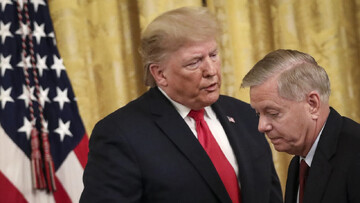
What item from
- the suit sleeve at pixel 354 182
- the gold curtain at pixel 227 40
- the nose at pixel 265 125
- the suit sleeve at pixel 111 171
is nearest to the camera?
the suit sleeve at pixel 354 182

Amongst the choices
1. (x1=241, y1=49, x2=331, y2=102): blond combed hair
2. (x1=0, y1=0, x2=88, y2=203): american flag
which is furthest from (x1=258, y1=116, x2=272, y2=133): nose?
(x1=0, y1=0, x2=88, y2=203): american flag

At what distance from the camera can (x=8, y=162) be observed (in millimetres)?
2986

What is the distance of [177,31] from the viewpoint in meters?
2.15

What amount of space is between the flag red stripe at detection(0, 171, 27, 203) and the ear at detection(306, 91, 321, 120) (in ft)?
6.19

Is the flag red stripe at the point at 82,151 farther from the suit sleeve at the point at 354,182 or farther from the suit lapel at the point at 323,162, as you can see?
the suit sleeve at the point at 354,182

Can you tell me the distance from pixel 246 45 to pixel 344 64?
0.69 meters

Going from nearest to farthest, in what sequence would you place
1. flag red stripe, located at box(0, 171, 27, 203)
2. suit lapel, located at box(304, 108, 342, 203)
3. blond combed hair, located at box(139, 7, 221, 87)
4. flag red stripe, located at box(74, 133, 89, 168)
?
suit lapel, located at box(304, 108, 342, 203), blond combed hair, located at box(139, 7, 221, 87), flag red stripe, located at box(0, 171, 27, 203), flag red stripe, located at box(74, 133, 89, 168)

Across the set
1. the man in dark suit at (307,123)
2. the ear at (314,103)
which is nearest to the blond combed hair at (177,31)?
the man in dark suit at (307,123)

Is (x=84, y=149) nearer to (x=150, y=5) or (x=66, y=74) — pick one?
(x=66, y=74)

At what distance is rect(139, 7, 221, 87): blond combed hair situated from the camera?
2.15 metres

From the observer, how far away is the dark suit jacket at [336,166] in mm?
1522

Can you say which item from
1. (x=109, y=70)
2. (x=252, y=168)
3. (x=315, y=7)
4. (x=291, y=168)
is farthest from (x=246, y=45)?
(x=291, y=168)

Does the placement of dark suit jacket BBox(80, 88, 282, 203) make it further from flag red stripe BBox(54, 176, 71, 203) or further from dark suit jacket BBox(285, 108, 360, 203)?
flag red stripe BBox(54, 176, 71, 203)

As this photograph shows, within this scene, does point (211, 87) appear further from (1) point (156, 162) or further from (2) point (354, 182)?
(2) point (354, 182)
